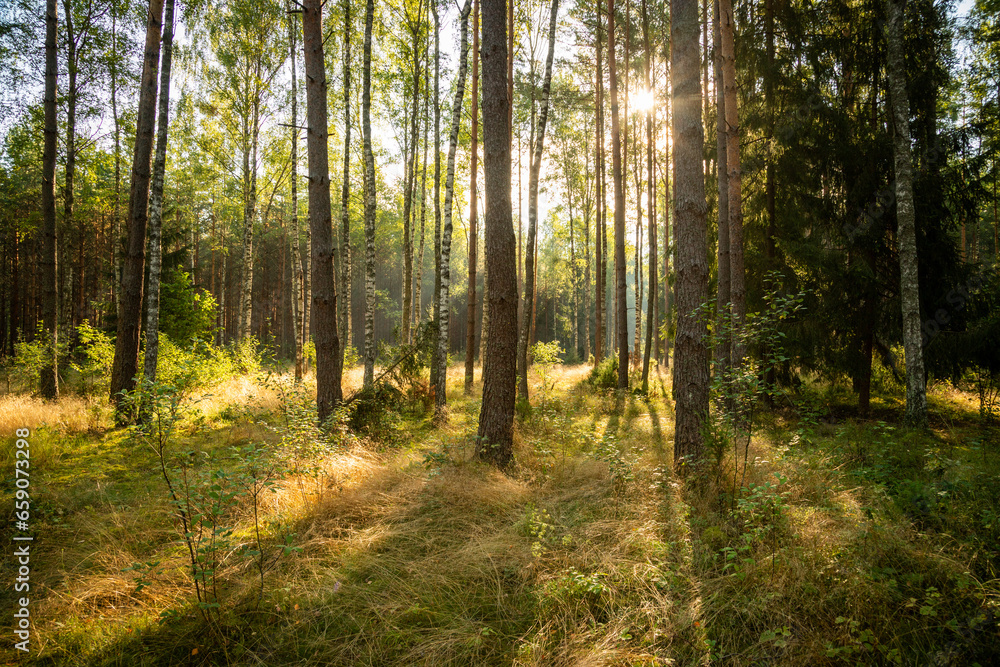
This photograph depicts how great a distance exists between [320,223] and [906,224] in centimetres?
1031

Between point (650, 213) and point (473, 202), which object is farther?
point (650, 213)

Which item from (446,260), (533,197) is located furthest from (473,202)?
(446,260)

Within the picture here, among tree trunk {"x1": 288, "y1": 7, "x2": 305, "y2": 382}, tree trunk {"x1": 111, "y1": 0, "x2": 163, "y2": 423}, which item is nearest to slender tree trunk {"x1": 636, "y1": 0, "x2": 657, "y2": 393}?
tree trunk {"x1": 288, "y1": 7, "x2": 305, "y2": 382}

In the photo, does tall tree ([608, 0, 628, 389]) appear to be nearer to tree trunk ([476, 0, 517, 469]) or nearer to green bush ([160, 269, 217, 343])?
tree trunk ([476, 0, 517, 469])

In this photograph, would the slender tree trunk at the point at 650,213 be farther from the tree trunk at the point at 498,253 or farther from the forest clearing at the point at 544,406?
the tree trunk at the point at 498,253

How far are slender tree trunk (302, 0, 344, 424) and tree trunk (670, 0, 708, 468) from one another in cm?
496

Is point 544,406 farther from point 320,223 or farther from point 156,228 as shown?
point 156,228

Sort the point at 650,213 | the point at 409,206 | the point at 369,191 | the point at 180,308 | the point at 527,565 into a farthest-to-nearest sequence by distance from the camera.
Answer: the point at 650,213 → the point at 409,206 → the point at 180,308 → the point at 369,191 → the point at 527,565

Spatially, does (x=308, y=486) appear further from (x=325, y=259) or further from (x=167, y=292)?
(x=167, y=292)

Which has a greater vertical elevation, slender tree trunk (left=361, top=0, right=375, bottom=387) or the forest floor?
slender tree trunk (left=361, top=0, right=375, bottom=387)

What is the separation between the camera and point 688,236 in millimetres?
5105

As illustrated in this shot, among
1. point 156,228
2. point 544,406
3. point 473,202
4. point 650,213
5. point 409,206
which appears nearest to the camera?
point 156,228

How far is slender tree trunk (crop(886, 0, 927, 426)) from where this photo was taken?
25.0 ft

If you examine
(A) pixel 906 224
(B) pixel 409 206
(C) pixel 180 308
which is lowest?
(C) pixel 180 308
